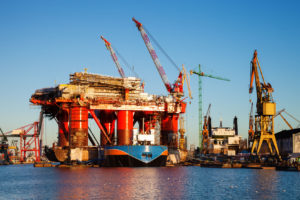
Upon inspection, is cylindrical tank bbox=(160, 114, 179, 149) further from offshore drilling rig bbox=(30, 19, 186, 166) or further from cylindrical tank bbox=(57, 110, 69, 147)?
cylindrical tank bbox=(57, 110, 69, 147)

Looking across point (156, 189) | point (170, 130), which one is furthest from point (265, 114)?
point (156, 189)

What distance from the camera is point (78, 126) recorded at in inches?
3580

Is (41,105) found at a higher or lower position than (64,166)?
higher

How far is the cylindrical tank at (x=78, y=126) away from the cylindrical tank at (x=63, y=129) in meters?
7.26

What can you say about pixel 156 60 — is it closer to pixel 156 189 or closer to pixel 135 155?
pixel 135 155

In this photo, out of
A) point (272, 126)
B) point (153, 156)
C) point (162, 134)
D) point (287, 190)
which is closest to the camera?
point (287, 190)

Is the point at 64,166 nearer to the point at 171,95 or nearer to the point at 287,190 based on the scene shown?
the point at 171,95

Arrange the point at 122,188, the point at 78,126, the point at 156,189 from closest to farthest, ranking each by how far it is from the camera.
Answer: the point at 156,189, the point at 122,188, the point at 78,126

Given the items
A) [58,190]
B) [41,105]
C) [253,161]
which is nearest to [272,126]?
[253,161]

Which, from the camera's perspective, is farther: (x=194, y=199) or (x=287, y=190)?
(x=287, y=190)

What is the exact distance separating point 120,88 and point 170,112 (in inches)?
450

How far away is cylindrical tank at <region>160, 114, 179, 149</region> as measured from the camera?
102 m

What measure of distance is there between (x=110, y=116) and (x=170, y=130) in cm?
1331

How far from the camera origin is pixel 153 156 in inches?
3255
